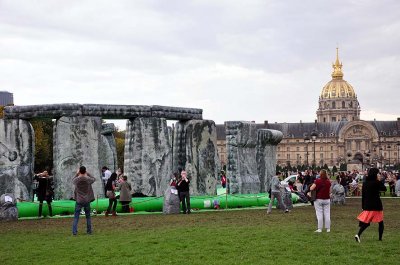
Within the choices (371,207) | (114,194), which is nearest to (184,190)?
(114,194)

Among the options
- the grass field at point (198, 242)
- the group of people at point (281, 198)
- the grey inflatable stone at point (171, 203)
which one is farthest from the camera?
the grey inflatable stone at point (171, 203)

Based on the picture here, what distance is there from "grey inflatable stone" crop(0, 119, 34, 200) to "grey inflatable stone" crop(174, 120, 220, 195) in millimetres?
6833

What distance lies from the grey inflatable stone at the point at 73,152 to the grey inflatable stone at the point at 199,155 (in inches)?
166

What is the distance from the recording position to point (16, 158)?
29094 mm

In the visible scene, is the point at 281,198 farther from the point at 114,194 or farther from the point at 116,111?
the point at 116,111

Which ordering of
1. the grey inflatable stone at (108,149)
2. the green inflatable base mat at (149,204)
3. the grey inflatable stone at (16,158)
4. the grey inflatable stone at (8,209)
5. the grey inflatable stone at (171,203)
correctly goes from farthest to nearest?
1. the grey inflatable stone at (108,149)
2. the grey inflatable stone at (16,158)
3. the grey inflatable stone at (171,203)
4. the green inflatable base mat at (149,204)
5. the grey inflatable stone at (8,209)

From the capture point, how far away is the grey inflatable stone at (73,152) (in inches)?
1152

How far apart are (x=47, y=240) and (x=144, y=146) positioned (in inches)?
545

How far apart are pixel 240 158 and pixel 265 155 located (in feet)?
11.0

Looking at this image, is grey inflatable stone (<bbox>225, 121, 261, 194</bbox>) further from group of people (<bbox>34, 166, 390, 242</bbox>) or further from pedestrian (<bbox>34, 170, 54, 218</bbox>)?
pedestrian (<bbox>34, 170, 54, 218</bbox>)

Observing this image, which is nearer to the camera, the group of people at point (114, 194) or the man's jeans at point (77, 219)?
the man's jeans at point (77, 219)

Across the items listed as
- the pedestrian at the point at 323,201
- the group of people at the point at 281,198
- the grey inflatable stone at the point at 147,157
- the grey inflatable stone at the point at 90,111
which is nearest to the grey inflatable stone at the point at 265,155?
the grey inflatable stone at the point at 90,111

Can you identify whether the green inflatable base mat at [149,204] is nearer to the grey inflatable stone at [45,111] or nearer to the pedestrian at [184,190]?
the pedestrian at [184,190]

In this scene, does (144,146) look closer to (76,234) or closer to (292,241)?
(76,234)
